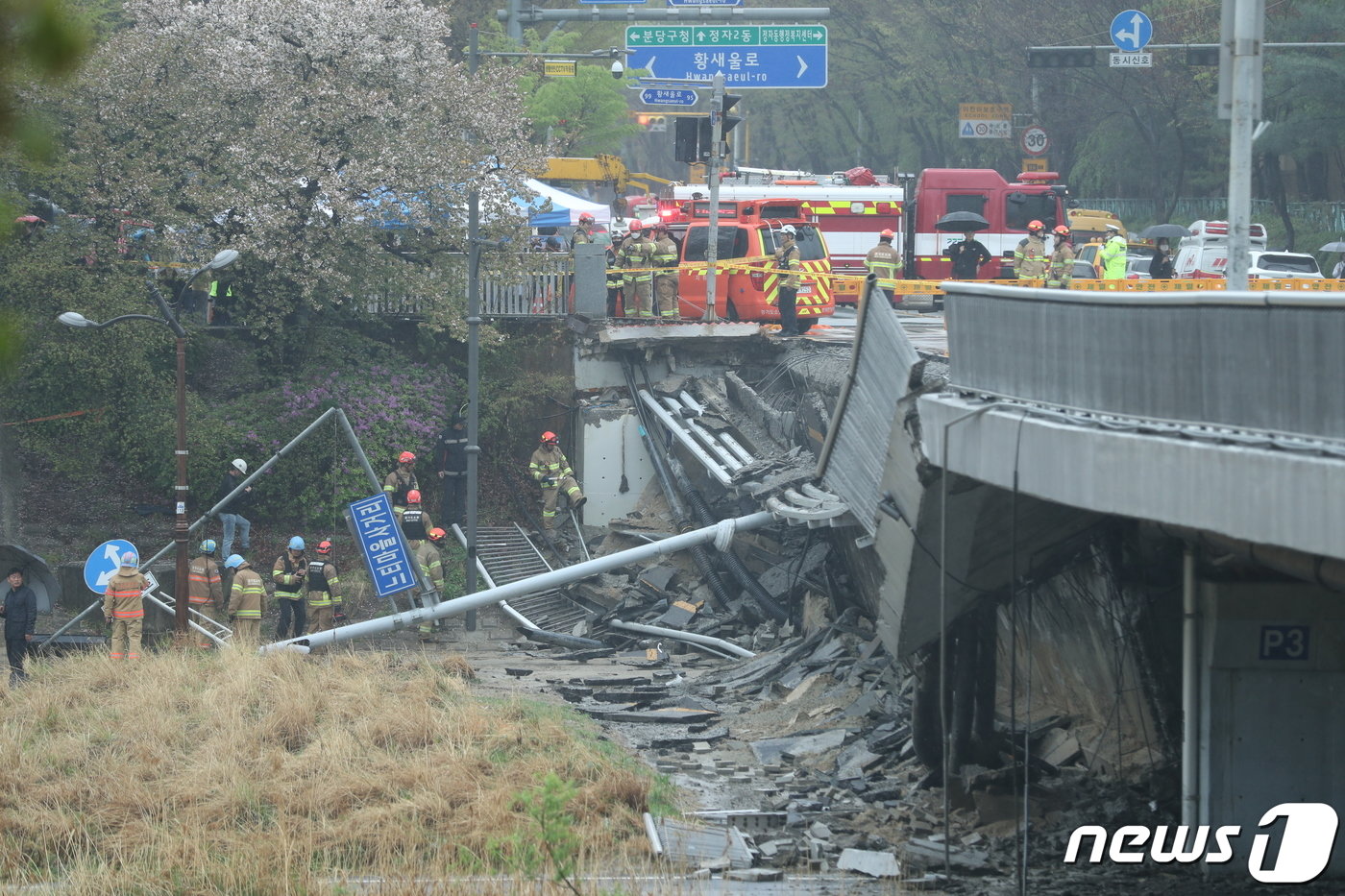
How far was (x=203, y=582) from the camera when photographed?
734 inches

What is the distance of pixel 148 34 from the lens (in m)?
21.6

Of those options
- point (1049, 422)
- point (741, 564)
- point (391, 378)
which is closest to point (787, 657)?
point (741, 564)

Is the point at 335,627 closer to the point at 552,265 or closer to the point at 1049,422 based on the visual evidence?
the point at 552,265

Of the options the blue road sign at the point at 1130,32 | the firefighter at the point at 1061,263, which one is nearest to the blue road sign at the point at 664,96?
the firefighter at the point at 1061,263

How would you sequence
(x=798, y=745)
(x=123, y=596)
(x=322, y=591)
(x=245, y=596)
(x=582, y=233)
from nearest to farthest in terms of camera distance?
(x=798, y=745) < (x=123, y=596) < (x=245, y=596) < (x=322, y=591) < (x=582, y=233)

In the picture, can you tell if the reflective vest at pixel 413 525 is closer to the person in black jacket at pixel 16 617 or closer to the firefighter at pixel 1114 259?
the person in black jacket at pixel 16 617

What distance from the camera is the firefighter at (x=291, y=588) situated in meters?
18.0

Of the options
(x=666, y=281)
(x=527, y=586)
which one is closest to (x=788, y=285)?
(x=666, y=281)

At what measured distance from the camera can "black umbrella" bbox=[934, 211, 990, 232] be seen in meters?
25.1

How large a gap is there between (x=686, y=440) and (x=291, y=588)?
5.97 m

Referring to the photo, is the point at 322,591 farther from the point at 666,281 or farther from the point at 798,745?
the point at 666,281

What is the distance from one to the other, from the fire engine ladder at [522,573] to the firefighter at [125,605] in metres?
5.02

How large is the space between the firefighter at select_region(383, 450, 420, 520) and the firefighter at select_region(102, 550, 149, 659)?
14.8 feet

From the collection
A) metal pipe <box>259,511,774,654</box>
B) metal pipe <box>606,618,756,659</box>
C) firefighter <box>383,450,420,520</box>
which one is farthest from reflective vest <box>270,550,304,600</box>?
metal pipe <box>606,618,756,659</box>
